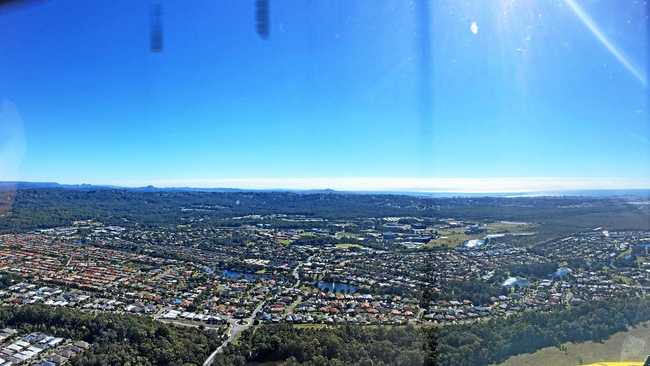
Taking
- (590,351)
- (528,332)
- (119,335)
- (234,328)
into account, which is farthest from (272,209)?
(590,351)

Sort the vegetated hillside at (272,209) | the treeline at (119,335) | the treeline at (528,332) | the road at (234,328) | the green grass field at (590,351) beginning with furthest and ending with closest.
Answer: the vegetated hillside at (272,209)
the road at (234,328)
the treeline at (119,335)
the treeline at (528,332)
the green grass field at (590,351)

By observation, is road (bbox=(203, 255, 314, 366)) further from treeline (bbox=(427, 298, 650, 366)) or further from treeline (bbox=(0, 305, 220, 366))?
treeline (bbox=(427, 298, 650, 366))

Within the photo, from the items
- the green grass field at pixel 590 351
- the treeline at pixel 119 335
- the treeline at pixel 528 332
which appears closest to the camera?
the green grass field at pixel 590 351

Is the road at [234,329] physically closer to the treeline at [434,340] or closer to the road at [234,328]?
the road at [234,328]

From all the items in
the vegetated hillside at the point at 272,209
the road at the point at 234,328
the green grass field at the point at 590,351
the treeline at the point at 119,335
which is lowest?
the road at the point at 234,328

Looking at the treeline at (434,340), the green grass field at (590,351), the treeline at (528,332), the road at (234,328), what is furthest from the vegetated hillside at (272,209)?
the road at (234,328)

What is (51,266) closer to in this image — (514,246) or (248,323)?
(248,323)

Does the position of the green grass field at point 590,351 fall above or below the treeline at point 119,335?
above

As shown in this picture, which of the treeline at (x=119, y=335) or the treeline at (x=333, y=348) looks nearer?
the treeline at (x=333, y=348)
